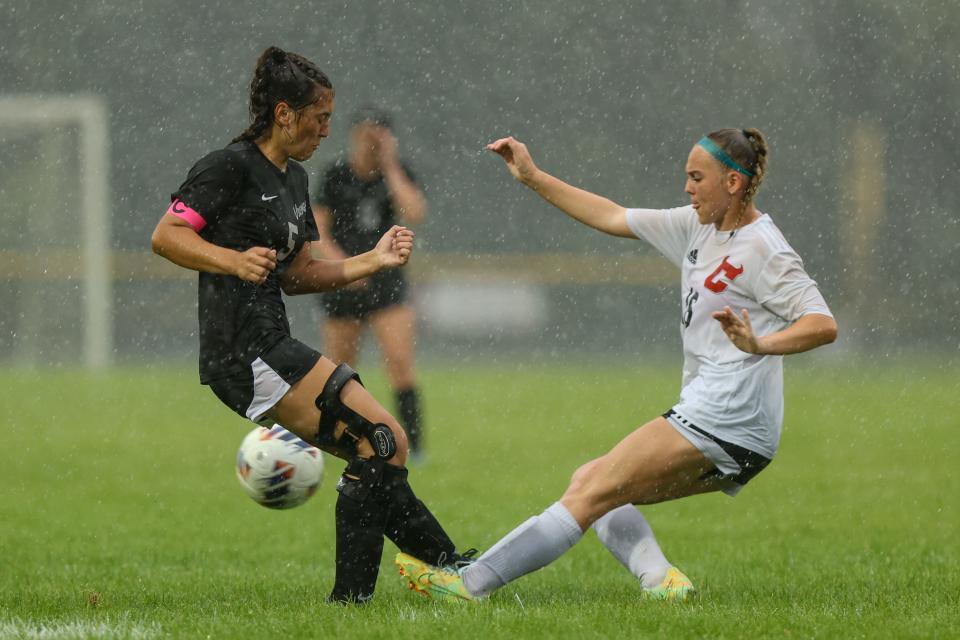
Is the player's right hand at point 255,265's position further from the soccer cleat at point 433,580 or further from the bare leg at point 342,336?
the bare leg at point 342,336

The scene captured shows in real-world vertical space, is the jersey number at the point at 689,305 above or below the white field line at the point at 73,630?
above

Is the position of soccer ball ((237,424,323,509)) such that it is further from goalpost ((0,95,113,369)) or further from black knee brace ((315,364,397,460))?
goalpost ((0,95,113,369))

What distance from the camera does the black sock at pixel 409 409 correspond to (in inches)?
365

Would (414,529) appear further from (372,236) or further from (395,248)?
(372,236)

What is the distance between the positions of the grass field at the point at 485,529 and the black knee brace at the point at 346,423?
50cm

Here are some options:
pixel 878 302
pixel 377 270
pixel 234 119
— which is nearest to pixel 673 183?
pixel 878 302

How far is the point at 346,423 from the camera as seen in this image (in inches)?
183

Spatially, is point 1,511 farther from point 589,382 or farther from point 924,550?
point 589,382

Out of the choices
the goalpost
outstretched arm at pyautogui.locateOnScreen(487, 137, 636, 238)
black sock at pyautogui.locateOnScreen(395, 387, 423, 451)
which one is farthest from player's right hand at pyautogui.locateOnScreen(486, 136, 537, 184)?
the goalpost

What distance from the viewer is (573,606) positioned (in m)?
4.70

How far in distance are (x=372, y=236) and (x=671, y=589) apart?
204 inches

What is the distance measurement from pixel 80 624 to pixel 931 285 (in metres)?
25.4

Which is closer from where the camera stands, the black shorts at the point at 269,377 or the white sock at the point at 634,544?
the black shorts at the point at 269,377

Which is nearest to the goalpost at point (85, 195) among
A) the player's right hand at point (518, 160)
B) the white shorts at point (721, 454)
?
the player's right hand at point (518, 160)
